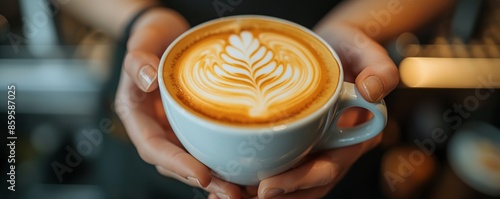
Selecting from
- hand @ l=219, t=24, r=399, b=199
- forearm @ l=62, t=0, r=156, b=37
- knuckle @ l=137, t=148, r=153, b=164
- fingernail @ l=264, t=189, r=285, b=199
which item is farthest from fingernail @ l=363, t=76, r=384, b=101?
forearm @ l=62, t=0, r=156, b=37

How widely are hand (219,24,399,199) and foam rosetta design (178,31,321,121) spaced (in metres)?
0.05

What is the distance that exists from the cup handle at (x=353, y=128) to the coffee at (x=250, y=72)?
2 cm

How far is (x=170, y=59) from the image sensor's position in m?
0.40

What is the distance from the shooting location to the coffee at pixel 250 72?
1.19ft

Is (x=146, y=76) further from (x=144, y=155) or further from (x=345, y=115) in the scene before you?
(x=345, y=115)

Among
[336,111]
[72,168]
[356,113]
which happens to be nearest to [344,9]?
[356,113]

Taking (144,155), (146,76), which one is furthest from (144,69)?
(144,155)

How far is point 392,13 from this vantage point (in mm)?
642

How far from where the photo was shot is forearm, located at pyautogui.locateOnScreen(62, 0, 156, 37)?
616mm

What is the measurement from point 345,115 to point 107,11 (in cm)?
34

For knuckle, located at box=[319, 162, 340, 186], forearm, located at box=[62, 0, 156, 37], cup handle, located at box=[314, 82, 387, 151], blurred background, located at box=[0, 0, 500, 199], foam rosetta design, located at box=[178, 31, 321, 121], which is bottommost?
blurred background, located at box=[0, 0, 500, 199]

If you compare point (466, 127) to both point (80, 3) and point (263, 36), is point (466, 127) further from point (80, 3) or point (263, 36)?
point (80, 3)

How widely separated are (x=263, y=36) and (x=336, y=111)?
11cm

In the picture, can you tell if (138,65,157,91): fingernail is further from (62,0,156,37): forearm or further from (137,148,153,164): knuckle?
(62,0,156,37): forearm
